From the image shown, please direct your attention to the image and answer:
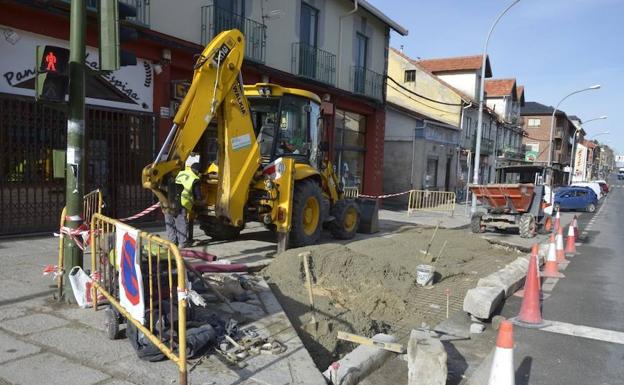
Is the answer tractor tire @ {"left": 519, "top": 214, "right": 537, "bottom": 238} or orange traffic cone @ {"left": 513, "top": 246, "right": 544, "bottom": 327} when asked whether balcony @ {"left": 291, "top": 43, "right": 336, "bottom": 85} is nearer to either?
tractor tire @ {"left": 519, "top": 214, "right": 537, "bottom": 238}

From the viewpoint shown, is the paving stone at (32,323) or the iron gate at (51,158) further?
the iron gate at (51,158)

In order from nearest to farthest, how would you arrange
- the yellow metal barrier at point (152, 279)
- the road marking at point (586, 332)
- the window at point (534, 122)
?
1. the yellow metal barrier at point (152, 279)
2. the road marking at point (586, 332)
3. the window at point (534, 122)

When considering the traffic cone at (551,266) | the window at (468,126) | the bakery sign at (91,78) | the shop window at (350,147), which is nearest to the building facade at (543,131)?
the window at (468,126)

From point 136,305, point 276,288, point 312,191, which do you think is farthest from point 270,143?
point 136,305

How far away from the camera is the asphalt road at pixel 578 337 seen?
455 centimetres

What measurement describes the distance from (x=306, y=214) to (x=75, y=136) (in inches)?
192

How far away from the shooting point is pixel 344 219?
10.6 m

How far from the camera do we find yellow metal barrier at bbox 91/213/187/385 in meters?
3.16

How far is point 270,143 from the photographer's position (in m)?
8.70

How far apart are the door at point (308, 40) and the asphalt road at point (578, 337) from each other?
9931 mm

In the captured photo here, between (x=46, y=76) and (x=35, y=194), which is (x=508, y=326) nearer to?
(x=46, y=76)

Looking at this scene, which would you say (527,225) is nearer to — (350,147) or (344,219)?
(344,219)

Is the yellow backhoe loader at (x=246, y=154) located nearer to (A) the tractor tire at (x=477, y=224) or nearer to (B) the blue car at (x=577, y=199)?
(A) the tractor tire at (x=477, y=224)

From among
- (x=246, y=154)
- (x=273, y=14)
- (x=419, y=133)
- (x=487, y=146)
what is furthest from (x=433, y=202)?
(x=487, y=146)
